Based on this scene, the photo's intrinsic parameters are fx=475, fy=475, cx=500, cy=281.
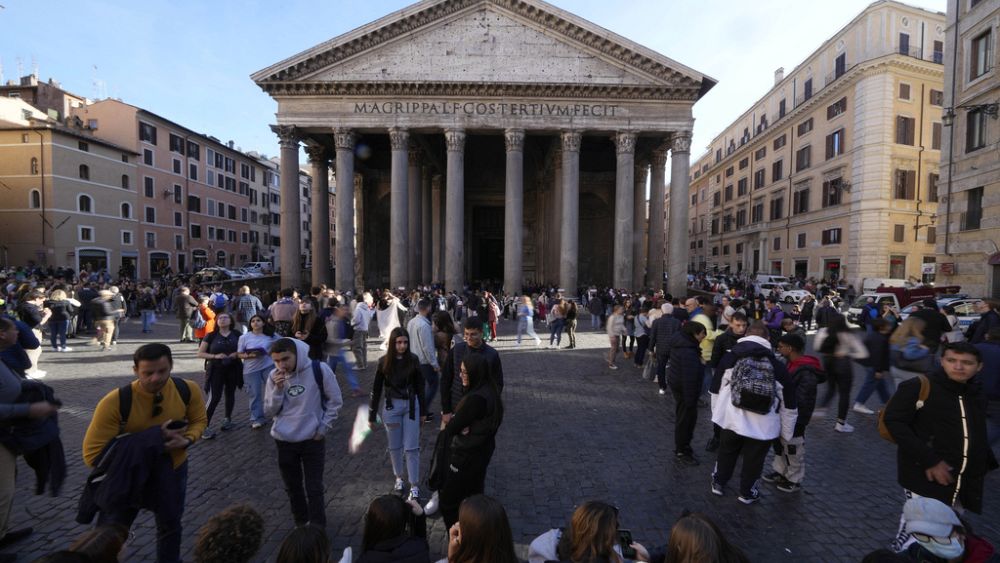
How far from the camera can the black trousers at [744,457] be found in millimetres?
4215

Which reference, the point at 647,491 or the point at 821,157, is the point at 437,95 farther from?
the point at 821,157

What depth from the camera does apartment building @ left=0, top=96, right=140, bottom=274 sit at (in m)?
30.1

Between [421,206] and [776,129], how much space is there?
28241mm

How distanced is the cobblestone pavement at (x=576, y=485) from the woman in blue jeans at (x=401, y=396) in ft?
2.09

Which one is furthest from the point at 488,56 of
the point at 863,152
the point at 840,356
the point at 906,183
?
the point at 906,183

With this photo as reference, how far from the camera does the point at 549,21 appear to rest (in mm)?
21422

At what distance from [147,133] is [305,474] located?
4386cm

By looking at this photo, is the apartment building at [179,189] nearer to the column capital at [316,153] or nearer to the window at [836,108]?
the column capital at [316,153]

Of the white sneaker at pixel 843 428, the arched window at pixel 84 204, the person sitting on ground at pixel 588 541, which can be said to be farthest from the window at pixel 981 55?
the arched window at pixel 84 204

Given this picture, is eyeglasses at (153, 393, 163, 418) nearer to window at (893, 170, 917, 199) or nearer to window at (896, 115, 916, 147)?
window at (893, 170, 917, 199)

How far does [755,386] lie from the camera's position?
407 cm

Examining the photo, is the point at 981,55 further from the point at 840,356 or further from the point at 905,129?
the point at 840,356

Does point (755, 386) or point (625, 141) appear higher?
point (625, 141)

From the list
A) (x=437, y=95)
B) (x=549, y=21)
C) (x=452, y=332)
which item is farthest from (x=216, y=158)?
(x=452, y=332)
